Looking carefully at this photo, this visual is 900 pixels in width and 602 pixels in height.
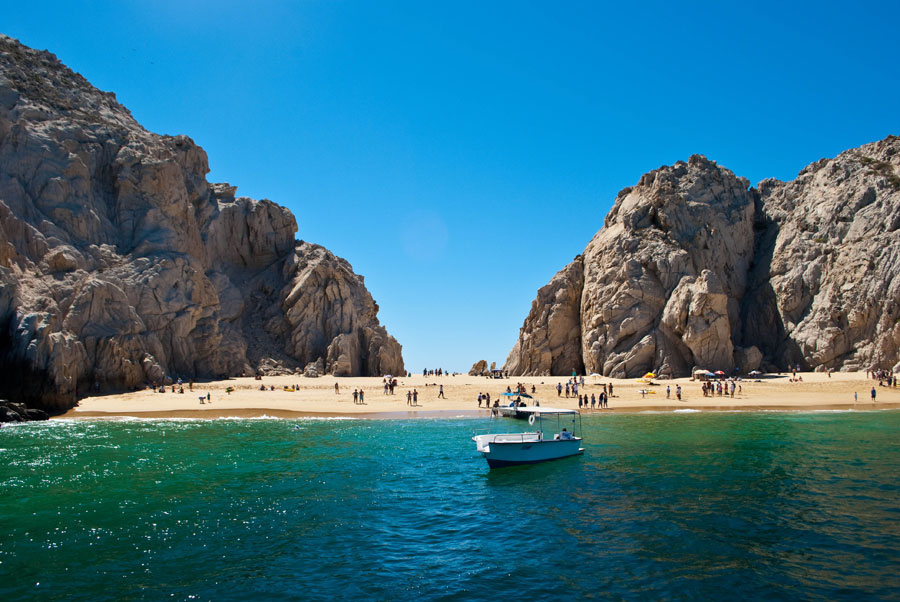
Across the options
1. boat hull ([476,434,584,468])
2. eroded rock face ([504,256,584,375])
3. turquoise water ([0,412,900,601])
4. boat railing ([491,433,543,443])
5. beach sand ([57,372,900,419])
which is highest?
eroded rock face ([504,256,584,375])

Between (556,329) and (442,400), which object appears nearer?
(442,400)

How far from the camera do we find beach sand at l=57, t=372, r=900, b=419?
44.1 metres

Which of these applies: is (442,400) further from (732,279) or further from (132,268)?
(732,279)

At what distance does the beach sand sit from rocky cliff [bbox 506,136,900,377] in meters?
4.39

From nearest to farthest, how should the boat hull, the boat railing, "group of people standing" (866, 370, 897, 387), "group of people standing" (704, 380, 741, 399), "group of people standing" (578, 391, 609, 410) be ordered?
the boat hull < the boat railing < "group of people standing" (578, 391, 609, 410) < "group of people standing" (866, 370, 897, 387) < "group of people standing" (704, 380, 741, 399)

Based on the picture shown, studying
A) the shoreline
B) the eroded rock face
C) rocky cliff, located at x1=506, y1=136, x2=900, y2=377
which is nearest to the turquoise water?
the shoreline

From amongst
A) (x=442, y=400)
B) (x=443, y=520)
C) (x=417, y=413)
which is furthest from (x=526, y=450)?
(x=442, y=400)

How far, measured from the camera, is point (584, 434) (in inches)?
1371

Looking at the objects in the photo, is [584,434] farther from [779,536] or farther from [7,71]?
[7,71]

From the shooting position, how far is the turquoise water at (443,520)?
505 inches

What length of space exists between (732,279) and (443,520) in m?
65.5

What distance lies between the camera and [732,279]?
72.2m

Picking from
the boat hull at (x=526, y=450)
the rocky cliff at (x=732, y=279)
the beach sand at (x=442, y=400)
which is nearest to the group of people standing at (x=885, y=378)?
the beach sand at (x=442, y=400)

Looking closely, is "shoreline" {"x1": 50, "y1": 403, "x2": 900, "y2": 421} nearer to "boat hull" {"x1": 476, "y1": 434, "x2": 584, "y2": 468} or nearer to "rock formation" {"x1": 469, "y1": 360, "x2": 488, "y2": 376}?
"boat hull" {"x1": 476, "y1": 434, "x2": 584, "y2": 468}
